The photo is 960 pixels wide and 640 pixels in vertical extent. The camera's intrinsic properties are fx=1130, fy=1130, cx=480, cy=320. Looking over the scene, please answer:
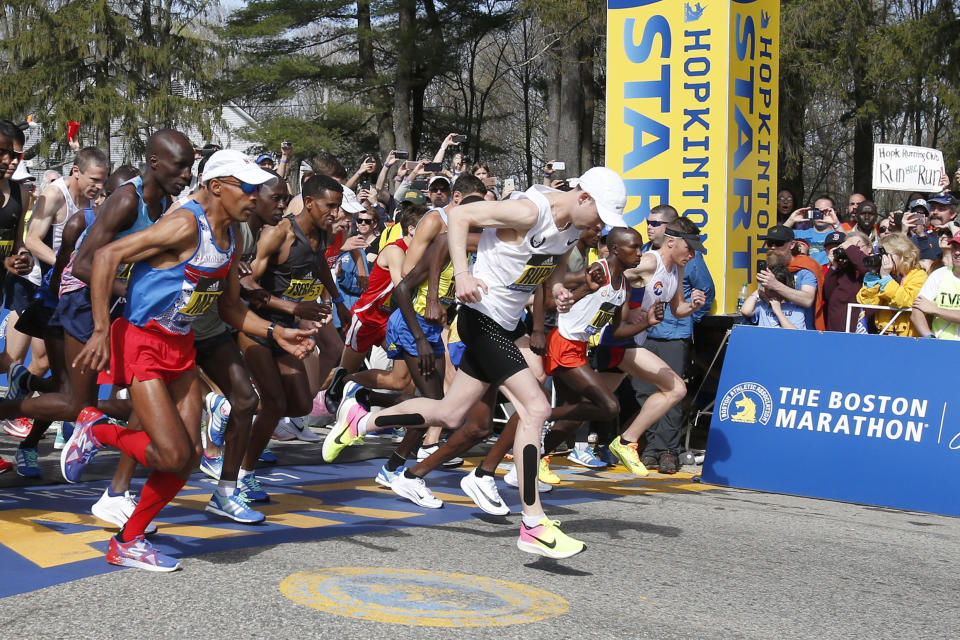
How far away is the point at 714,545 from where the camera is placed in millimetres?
6566

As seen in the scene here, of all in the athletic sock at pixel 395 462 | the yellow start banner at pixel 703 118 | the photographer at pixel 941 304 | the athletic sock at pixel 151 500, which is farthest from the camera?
the yellow start banner at pixel 703 118

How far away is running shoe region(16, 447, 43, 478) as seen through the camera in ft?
25.6

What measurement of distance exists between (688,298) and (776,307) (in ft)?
2.68

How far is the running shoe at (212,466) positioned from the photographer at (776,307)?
501 cm

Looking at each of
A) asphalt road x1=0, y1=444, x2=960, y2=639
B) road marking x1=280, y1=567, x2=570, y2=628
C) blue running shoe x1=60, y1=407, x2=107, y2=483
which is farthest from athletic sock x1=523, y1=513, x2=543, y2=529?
blue running shoe x1=60, y1=407, x2=107, y2=483

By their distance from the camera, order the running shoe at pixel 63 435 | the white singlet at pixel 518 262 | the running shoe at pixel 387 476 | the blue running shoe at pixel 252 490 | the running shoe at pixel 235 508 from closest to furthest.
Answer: the white singlet at pixel 518 262, the running shoe at pixel 235 508, the blue running shoe at pixel 252 490, the running shoe at pixel 387 476, the running shoe at pixel 63 435

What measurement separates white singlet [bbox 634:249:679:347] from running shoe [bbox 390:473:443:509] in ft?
8.50

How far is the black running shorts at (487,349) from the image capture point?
6.18 m

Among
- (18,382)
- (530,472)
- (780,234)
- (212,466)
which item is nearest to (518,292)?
(530,472)

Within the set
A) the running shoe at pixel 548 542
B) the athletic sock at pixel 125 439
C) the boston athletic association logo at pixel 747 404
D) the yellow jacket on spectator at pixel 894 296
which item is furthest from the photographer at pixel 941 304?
the athletic sock at pixel 125 439

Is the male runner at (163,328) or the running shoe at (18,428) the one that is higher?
the male runner at (163,328)

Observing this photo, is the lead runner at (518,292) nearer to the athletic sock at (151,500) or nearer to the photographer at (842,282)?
the athletic sock at (151,500)

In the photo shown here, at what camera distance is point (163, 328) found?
5410 mm

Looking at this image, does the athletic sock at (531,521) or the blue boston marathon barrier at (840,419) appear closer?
the athletic sock at (531,521)
